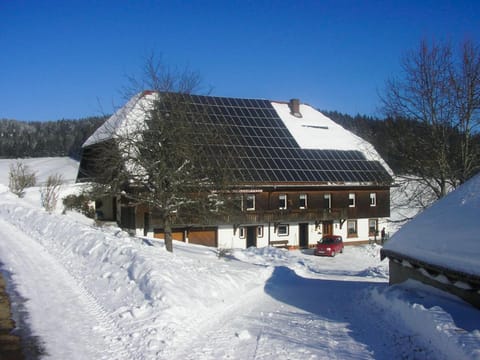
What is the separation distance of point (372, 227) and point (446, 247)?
3108cm

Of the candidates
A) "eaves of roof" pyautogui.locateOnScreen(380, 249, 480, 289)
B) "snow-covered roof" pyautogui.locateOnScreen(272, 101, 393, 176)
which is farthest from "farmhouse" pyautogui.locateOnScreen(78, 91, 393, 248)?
"eaves of roof" pyautogui.locateOnScreen(380, 249, 480, 289)

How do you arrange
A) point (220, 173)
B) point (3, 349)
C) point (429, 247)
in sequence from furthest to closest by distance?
point (220, 173), point (429, 247), point (3, 349)

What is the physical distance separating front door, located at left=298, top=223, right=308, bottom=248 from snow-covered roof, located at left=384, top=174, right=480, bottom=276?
23251 millimetres

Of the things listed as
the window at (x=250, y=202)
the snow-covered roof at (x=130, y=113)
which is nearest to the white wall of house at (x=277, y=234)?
the window at (x=250, y=202)

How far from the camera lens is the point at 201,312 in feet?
31.6

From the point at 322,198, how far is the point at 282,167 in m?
4.30

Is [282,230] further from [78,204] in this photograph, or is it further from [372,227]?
[78,204]

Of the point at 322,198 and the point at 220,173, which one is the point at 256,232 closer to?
the point at 322,198

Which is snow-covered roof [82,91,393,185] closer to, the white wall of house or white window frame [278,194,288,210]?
white window frame [278,194,288,210]

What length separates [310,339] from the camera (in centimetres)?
870

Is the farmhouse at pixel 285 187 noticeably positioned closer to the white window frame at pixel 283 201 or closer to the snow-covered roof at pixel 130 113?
the white window frame at pixel 283 201

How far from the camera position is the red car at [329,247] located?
3225 cm

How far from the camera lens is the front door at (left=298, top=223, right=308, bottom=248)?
36.6m

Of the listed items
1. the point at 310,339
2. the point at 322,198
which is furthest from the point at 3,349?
the point at 322,198
